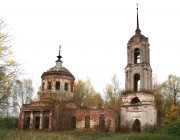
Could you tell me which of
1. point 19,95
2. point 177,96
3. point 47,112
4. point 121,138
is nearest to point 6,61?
point 121,138

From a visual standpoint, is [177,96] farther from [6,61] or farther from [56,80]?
[6,61]

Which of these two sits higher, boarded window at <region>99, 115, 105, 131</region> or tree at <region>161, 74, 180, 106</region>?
tree at <region>161, 74, 180, 106</region>

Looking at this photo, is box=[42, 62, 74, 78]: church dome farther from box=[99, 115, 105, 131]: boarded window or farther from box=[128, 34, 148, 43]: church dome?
box=[128, 34, 148, 43]: church dome

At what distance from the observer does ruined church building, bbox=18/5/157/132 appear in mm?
25297

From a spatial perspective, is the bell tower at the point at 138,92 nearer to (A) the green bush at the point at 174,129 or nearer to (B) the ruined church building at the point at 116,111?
(B) the ruined church building at the point at 116,111

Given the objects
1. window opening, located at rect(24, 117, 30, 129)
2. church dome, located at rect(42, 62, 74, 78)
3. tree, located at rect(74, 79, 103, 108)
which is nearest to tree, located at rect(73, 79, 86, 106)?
tree, located at rect(74, 79, 103, 108)

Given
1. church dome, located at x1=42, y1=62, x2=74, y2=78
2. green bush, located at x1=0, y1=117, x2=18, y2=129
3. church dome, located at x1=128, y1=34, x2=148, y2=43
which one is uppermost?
church dome, located at x1=128, y1=34, x2=148, y2=43

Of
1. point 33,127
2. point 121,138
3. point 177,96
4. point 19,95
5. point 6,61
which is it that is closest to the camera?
point 6,61

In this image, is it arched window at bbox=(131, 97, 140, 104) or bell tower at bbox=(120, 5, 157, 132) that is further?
arched window at bbox=(131, 97, 140, 104)

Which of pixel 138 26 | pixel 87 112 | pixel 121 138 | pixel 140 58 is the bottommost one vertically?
pixel 121 138

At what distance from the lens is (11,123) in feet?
98.4

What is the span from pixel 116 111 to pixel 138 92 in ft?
9.94

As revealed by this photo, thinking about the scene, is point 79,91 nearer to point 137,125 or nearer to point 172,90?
point 172,90

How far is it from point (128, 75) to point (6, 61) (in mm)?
18547
